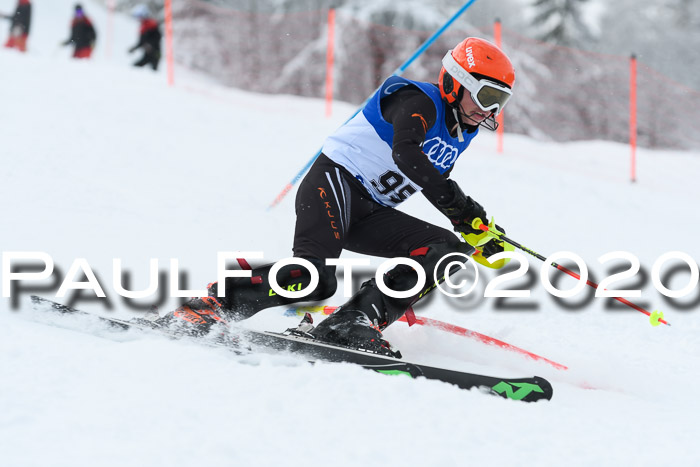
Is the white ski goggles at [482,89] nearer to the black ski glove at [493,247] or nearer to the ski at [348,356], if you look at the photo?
the black ski glove at [493,247]

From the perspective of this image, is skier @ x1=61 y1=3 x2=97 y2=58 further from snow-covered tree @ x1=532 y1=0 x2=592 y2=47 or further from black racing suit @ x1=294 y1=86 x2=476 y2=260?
snow-covered tree @ x1=532 y1=0 x2=592 y2=47

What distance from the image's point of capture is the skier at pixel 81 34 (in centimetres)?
1276

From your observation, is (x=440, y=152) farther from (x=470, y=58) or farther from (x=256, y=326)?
(x=256, y=326)

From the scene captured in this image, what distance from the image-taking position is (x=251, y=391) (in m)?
2.05

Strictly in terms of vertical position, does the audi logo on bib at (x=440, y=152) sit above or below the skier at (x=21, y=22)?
below

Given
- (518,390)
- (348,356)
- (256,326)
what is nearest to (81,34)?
→ (256,326)

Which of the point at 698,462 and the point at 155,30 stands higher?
the point at 155,30

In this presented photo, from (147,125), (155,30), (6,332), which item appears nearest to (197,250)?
(6,332)

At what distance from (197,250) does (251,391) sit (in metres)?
2.56

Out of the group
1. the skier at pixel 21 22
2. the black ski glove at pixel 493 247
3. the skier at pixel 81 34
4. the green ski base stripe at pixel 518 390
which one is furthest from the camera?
the skier at pixel 81 34

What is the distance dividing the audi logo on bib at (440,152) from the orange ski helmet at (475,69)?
7.4 inches

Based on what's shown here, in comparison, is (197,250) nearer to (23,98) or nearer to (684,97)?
(23,98)

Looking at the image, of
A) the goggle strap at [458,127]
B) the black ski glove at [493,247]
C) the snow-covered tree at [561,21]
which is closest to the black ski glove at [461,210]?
the black ski glove at [493,247]

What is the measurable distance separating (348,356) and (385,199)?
2.97ft
